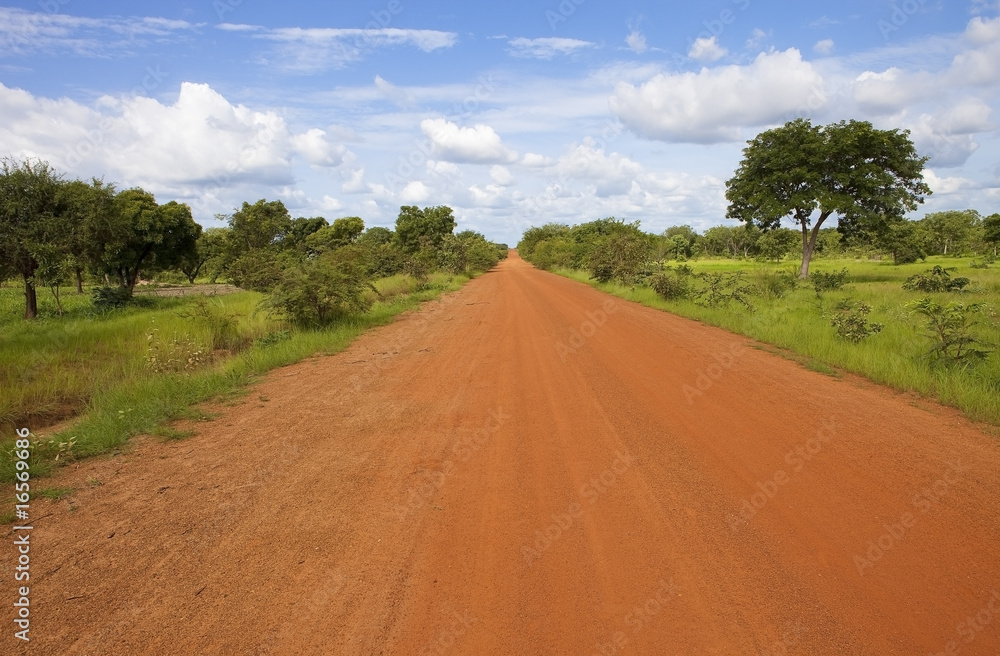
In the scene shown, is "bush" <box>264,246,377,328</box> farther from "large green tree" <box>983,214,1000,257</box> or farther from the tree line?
"large green tree" <box>983,214,1000,257</box>

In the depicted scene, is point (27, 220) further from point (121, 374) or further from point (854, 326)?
point (854, 326)

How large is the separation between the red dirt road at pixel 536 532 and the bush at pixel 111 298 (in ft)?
58.1

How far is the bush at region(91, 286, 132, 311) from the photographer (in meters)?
20.1

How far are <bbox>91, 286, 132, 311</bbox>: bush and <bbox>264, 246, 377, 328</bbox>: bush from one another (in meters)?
11.6

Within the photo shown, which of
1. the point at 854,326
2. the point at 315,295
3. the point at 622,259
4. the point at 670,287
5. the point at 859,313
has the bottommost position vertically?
the point at 854,326

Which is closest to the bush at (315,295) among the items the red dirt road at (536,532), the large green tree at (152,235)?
the red dirt road at (536,532)

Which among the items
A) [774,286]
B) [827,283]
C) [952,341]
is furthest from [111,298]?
[827,283]

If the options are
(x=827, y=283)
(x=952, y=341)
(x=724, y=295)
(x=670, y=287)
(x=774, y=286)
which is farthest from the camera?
(x=827, y=283)

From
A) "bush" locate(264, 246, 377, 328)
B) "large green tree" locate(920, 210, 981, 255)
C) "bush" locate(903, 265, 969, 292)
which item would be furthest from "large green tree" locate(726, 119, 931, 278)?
"large green tree" locate(920, 210, 981, 255)

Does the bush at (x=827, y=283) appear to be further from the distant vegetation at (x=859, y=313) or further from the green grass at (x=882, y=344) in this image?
the green grass at (x=882, y=344)

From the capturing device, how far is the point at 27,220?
1712 centimetres

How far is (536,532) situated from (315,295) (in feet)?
34.0

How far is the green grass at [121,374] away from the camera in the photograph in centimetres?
571

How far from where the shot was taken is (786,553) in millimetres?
3463
